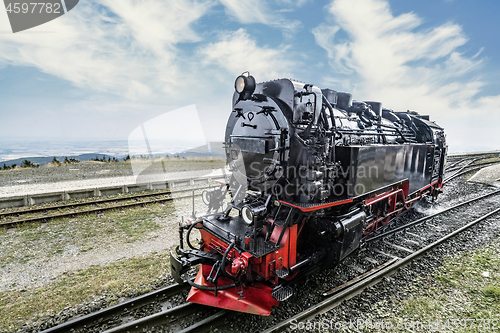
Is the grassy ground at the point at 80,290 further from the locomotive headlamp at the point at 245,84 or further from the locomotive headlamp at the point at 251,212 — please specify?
the locomotive headlamp at the point at 245,84

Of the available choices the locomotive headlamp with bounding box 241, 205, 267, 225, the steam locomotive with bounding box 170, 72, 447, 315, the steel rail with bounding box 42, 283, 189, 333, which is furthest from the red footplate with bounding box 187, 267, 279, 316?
the locomotive headlamp with bounding box 241, 205, 267, 225

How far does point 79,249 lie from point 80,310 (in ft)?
8.56

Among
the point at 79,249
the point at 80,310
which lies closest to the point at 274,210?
the point at 80,310

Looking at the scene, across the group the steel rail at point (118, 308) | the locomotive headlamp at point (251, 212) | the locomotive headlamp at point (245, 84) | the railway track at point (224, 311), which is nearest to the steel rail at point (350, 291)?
the railway track at point (224, 311)

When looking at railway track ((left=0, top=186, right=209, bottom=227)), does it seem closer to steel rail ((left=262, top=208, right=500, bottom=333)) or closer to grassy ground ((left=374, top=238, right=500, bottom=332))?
steel rail ((left=262, top=208, right=500, bottom=333))

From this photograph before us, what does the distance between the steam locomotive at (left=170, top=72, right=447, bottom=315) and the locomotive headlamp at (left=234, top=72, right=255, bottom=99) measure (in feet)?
0.06

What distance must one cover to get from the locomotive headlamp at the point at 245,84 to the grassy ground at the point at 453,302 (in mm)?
4220

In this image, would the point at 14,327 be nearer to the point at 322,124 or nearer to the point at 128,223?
the point at 128,223

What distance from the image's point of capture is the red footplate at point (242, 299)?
11.5 feet

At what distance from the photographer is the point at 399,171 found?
20.6 feet

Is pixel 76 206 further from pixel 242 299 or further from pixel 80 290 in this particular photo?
pixel 242 299

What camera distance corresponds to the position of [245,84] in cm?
434

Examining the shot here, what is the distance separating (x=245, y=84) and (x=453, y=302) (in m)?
5.13

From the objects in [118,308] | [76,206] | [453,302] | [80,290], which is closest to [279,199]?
[118,308]
